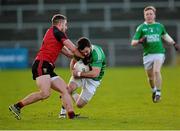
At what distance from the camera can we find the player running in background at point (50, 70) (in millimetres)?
14555

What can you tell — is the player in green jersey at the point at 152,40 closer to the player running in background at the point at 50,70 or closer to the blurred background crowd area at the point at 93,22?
the player running in background at the point at 50,70

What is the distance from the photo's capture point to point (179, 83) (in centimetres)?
2669

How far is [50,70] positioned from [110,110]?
2.76 metres

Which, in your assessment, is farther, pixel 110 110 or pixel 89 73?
pixel 110 110

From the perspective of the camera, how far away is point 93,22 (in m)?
43.0

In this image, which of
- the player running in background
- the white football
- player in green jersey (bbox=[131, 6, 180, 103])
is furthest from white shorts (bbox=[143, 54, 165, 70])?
the player running in background

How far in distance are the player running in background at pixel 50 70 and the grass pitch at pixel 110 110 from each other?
0.35 metres

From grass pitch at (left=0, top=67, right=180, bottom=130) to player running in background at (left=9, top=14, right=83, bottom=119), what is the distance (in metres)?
0.35

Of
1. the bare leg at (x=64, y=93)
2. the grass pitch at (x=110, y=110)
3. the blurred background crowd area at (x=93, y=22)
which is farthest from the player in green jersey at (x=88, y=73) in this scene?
the blurred background crowd area at (x=93, y=22)

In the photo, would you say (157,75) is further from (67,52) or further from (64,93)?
(64,93)

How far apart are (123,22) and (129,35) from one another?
36.6 inches

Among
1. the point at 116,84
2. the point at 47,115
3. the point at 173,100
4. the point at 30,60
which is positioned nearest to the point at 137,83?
the point at 116,84

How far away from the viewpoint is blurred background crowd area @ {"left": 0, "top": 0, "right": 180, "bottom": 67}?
136ft

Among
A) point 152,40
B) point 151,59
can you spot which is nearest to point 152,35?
point 152,40
